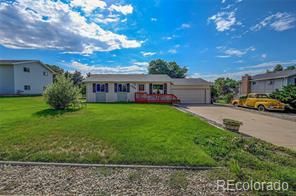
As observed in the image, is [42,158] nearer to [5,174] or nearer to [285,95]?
[5,174]

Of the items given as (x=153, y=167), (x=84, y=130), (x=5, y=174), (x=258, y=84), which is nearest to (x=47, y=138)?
(x=84, y=130)

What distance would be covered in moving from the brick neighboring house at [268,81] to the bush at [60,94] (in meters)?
26.2

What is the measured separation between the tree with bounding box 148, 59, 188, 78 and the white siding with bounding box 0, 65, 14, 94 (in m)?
34.9

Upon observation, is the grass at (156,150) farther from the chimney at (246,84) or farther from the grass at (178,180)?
the chimney at (246,84)

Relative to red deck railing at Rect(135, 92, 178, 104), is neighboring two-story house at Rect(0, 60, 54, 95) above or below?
above

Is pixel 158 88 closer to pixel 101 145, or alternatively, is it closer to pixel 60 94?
pixel 60 94

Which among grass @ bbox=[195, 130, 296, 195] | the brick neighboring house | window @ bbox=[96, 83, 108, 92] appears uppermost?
the brick neighboring house

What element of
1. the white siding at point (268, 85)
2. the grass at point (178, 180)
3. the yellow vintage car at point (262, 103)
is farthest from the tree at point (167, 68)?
the grass at point (178, 180)

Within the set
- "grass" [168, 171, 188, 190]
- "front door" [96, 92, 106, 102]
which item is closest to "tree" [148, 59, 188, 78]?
"front door" [96, 92, 106, 102]

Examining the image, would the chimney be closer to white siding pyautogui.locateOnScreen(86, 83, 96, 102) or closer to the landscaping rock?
white siding pyautogui.locateOnScreen(86, 83, 96, 102)

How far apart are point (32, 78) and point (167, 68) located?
3467cm

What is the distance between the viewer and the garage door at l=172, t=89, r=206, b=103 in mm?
23422

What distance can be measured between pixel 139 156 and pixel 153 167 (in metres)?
0.59

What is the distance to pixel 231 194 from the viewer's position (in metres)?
3.03
